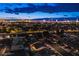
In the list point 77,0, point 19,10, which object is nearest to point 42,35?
point 19,10

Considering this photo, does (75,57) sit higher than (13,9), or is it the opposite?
(13,9)

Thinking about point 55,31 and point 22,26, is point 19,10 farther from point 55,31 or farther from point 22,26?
point 55,31

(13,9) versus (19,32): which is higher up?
(13,9)

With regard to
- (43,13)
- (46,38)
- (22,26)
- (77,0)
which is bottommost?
A: (46,38)

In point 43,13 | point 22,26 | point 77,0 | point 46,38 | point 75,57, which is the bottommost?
point 75,57

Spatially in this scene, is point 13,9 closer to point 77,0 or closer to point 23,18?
point 23,18

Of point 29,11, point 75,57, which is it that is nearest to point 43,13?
point 29,11

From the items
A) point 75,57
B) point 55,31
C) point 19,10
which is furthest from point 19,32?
point 75,57
